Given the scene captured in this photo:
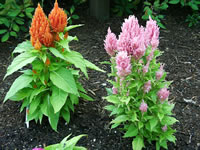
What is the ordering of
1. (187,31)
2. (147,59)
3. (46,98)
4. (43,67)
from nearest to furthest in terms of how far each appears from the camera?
(147,59)
(43,67)
(46,98)
(187,31)

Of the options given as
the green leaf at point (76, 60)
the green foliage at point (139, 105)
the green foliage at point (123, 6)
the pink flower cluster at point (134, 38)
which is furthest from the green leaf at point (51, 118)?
the green foliage at point (123, 6)

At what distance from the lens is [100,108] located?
3.85m

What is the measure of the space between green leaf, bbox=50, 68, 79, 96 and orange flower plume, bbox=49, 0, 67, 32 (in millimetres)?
463

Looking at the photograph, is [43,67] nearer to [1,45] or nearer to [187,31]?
[1,45]

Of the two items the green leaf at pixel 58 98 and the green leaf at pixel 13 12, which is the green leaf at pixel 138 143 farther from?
the green leaf at pixel 13 12

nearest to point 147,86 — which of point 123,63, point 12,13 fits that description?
point 123,63

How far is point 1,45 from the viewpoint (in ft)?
17.4

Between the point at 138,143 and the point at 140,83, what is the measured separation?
71cm

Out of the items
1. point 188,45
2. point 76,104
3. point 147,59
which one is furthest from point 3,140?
point 188,45

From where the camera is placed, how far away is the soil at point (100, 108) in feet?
11.1

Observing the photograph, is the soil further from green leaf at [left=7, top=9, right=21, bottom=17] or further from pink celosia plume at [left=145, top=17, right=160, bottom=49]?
pink celosia plume at [left=145, top=17, right=160, bottom=49]

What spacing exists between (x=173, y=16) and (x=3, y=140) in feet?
14.7

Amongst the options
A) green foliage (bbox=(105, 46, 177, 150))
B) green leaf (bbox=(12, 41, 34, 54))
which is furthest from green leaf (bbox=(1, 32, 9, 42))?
green foliage (bbox=(105, 46, 177, 150))

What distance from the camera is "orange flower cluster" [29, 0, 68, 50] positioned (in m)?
2.84
